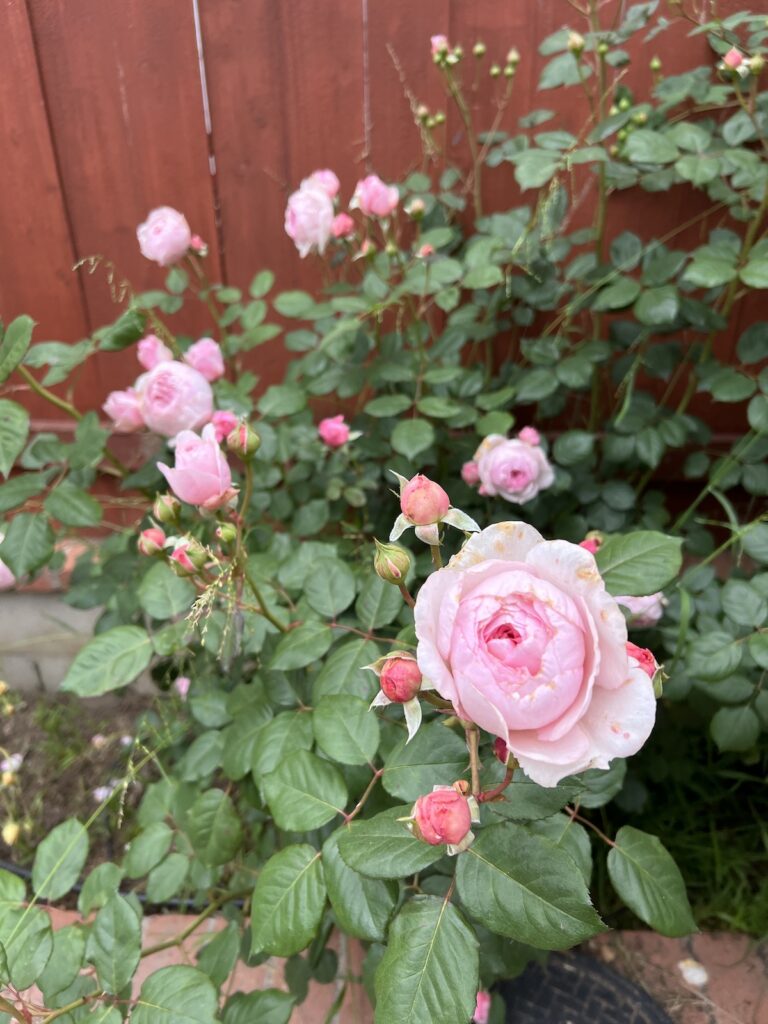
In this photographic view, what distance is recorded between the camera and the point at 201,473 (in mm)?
709

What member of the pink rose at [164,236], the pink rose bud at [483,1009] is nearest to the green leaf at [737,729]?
the pink rose bud at [483,1009]

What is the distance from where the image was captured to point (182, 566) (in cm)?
75

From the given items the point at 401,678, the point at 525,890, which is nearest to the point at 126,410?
the point at 401,678

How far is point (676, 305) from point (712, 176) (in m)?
0.18

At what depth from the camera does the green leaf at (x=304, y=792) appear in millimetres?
692

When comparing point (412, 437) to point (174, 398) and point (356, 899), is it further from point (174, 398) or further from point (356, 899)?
point (356, 899)

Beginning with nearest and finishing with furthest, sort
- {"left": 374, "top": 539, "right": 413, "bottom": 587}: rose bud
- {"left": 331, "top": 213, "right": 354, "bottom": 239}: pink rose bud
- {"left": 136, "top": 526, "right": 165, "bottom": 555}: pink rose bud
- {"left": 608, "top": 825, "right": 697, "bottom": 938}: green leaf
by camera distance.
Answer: {"left": 374, "top": 539, "right": 413, "bottom": 587}: rose bud → {"left": 608, "top": 825, "right": 697, "bottom": 938}: green leaf → {"left": 136, "top": 526, "right": 165, "bottom": 555}: pink rose bud → {"left": 331, "top": 213, "right": 354, "bottom": 239}: pink rose bud

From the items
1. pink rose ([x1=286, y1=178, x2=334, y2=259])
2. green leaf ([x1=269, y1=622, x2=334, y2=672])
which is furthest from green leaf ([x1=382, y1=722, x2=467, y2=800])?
pink rose ([x1=286, y1=178, x2=334, y2=259])

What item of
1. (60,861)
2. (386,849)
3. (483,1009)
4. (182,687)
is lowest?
(483,1009)

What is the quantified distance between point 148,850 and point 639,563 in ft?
2.41

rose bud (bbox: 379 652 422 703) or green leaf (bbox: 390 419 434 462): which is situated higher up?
rose bud (bbox: 379 652 422 703)

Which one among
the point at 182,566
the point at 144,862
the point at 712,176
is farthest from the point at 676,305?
the point at 144,862

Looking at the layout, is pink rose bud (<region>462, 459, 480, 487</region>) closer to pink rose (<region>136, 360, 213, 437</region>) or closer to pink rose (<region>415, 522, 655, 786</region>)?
pink rose (<region>136, 360, 213, 437</region>)

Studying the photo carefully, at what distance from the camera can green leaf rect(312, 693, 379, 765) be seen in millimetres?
703
